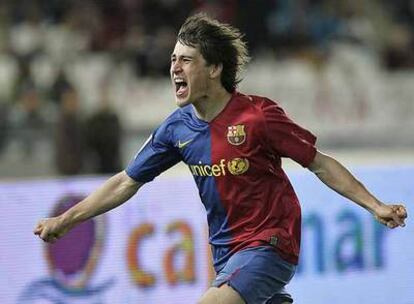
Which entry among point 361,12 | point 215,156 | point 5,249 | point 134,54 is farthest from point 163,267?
point 361,12

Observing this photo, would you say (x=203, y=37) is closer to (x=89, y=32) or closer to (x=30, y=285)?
(x=30, y=285)

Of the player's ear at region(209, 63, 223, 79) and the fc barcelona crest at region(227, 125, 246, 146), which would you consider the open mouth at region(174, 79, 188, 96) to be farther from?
the fc barcelona crest at region(227, 125, 246, 146)

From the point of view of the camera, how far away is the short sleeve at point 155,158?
5.45 metres

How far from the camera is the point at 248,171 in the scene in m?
5.19

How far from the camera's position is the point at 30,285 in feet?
25.3

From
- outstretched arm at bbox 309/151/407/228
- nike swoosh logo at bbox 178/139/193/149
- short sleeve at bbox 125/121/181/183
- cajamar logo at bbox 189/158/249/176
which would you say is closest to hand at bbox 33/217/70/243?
short sleeve at bbox 125/121/181/183

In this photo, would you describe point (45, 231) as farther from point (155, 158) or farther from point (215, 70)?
point (215, 70)

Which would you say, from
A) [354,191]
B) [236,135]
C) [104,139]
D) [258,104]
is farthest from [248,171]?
[104,139]

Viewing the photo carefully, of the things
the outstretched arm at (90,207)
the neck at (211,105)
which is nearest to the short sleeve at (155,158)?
the outstretched arm at (90,207)

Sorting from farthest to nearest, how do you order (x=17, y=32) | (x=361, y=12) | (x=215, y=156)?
(x=361, y=12)
(x=17, y=32)
(x=215, y=156)

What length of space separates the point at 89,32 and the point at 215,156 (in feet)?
28.8

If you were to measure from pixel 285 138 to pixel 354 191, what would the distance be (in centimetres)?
39

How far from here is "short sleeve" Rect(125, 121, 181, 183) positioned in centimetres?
545

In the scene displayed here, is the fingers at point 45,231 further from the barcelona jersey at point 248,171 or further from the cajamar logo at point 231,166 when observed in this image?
the cajamar logo at point 231,166
